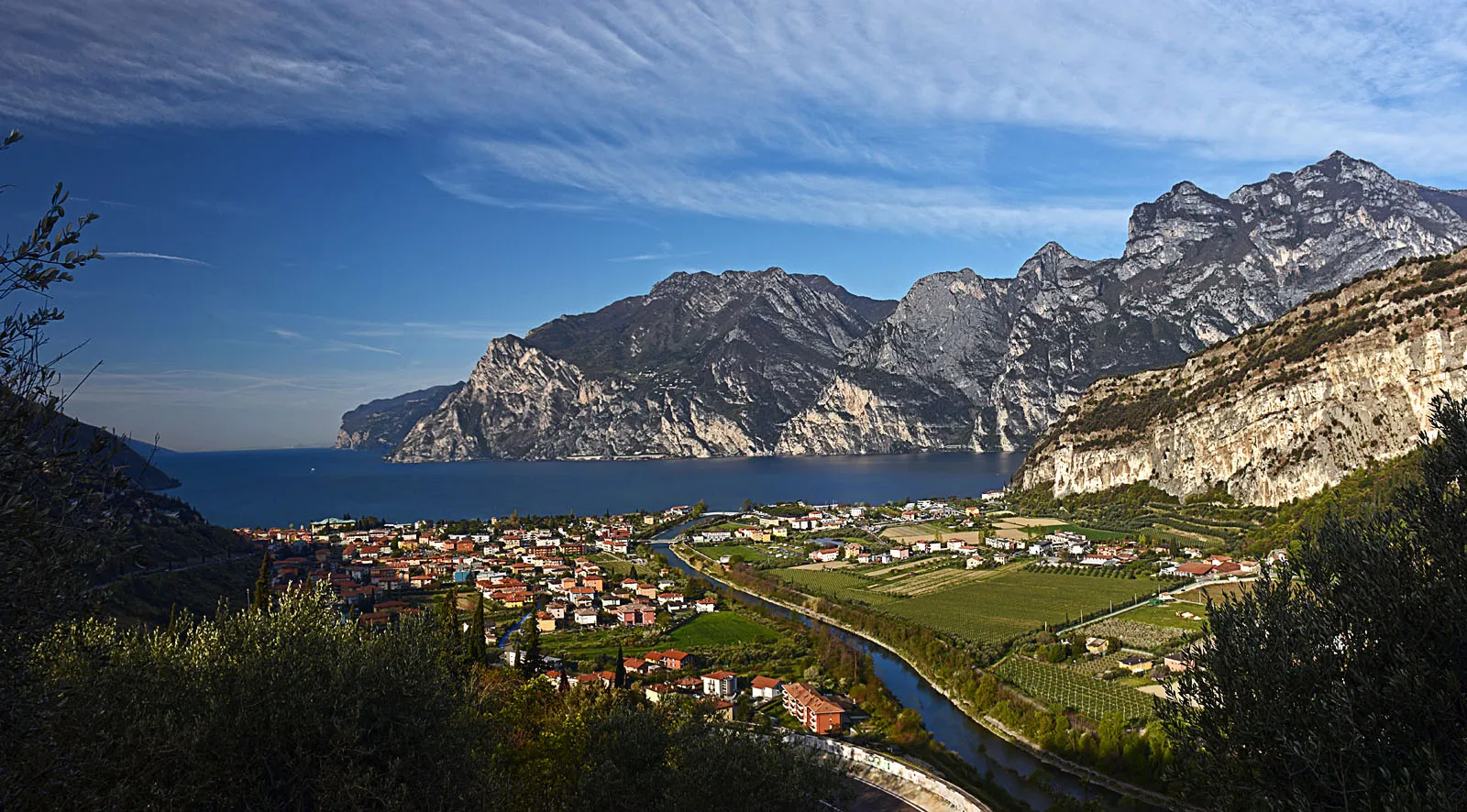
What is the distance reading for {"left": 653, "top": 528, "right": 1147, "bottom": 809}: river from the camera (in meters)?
23.6

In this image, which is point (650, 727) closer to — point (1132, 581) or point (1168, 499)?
point (1132, 581)

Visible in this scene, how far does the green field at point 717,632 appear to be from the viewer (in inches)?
1609

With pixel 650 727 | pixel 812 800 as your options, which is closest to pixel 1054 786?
pixel 812 800

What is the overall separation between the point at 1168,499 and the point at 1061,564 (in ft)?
99.4

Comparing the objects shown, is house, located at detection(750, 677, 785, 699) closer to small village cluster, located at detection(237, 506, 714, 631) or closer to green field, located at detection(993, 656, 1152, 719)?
green field, located at detection(993, 656, 1152, 719)

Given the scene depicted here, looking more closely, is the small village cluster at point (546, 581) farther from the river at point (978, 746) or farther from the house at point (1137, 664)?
the house at point (1137, 664)

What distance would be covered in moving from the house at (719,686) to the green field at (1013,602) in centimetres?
1415

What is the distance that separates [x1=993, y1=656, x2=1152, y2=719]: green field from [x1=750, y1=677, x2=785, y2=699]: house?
31.1 ft

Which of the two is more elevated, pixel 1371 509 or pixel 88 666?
pixel 1371 509

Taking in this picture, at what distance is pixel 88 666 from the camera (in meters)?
7.65

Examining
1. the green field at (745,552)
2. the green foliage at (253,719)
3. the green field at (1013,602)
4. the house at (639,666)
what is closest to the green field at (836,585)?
the green field at (1013,602)

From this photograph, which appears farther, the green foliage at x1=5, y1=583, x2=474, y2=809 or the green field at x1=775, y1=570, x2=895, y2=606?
the green field at x1=775, y1=570, x2=895, y2=606

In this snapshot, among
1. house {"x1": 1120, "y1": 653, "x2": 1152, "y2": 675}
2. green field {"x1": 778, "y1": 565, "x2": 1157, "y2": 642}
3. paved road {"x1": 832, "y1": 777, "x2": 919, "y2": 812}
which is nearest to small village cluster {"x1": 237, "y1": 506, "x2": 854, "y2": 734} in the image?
paved road {"x1": 832, "y1": 777, "x2": 919, "y2": 812}

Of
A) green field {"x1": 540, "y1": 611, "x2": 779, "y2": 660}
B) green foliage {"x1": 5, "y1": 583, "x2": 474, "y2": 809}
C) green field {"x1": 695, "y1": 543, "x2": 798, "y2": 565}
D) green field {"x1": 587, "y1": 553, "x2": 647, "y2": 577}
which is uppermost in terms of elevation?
green foliage {"x1": 5, "y1": 583, "x2": 474, "y2": 809}
